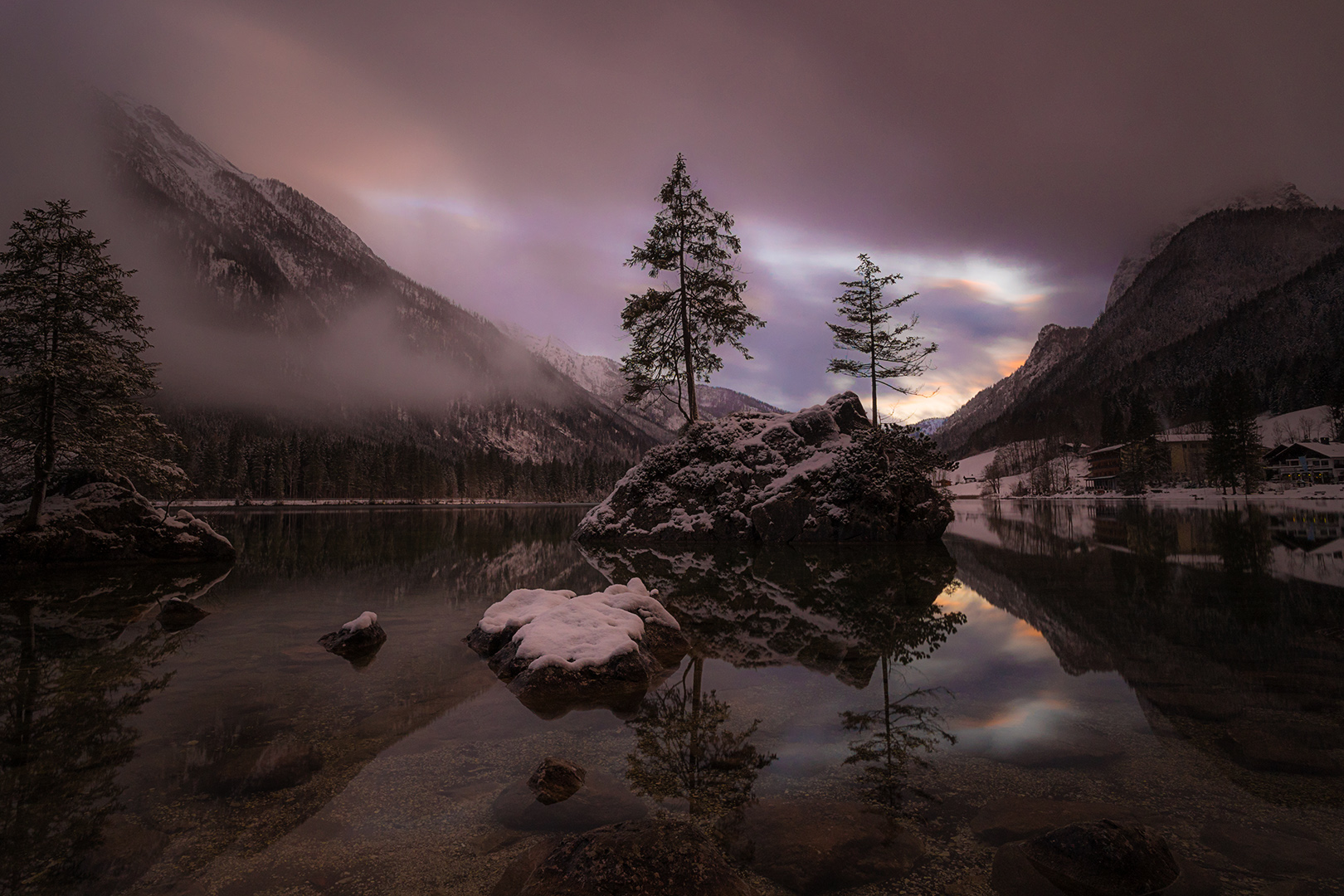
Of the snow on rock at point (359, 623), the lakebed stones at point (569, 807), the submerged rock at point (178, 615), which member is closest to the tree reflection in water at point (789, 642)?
the lakebed stones at point (569, 807)

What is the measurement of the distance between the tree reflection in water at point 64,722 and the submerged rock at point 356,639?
208cm

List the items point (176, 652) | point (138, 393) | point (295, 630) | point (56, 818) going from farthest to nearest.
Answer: point (138, 393) < point (295, 630) < point (176, 652) < point (56, 818)

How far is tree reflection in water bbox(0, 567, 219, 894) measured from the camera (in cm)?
351

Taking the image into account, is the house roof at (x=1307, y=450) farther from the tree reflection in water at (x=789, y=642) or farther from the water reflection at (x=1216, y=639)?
the tree reflection in water at (x=789, y=642)

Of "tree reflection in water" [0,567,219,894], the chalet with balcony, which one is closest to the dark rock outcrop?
"tree reflection in water" [0,567,219,894]

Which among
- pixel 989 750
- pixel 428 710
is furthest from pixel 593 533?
pixel 989 750

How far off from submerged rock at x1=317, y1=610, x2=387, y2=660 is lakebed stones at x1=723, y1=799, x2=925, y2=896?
715 cm

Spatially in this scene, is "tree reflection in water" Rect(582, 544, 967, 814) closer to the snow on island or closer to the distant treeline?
the snow on island

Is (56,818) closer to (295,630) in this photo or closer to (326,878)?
(326,878)

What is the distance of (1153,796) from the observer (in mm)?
4078

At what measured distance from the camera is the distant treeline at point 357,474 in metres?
114

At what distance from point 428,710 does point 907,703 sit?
5368 mm

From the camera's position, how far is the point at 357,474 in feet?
411

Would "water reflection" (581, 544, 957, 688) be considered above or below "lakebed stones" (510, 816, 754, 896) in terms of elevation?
below
